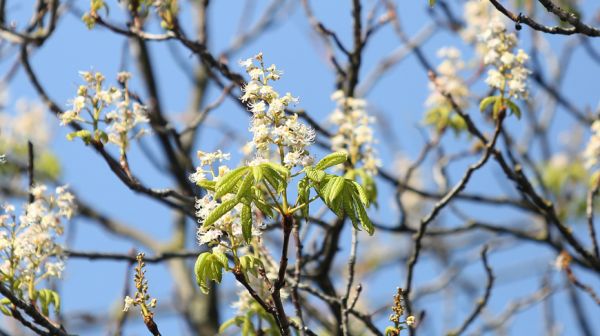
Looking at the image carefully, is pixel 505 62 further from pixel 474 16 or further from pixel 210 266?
pixel 474 16

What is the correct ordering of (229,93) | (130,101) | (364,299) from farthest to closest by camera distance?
(364,299)
(229,93)
(130,101)

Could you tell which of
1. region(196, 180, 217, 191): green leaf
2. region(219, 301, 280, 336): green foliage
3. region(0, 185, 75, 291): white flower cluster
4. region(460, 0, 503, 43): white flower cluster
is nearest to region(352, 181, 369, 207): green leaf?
region(196, 180, 217, 191): green leaf

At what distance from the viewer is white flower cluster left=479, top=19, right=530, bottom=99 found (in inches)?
168

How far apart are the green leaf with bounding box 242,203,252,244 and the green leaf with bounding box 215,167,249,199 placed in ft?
0.44

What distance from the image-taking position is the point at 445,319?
7.80 m

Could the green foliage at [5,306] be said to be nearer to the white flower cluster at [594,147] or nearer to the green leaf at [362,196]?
the green leaf at [362,196]

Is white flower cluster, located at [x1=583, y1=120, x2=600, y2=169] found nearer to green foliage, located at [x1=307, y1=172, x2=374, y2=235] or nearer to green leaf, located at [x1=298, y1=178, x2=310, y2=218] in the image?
green foliage, located at [x1=307, y1=172, x2=374, y2=235]

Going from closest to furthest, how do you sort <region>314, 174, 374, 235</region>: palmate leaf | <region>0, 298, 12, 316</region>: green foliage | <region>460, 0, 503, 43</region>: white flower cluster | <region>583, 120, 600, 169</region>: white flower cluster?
<region>314, 174, 374, 235</region>: palmate leaf → <region>0, 298, 12, 316</region>: green foliage → <region>583, 120, 600, 169</region>: white flower cluster → <region>460, 0, 503, 43</region>: white flower cluster

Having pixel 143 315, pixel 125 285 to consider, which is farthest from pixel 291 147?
pixel 125 285

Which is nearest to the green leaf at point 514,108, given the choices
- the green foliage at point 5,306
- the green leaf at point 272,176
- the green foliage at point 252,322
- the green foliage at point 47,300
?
the green foliage at point 252,322

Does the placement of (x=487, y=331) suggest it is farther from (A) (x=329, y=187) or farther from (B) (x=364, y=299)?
(B) (x=364, y=299)

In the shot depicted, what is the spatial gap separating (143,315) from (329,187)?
74 cm

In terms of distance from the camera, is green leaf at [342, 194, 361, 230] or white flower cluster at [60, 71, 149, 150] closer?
green leaf at [342, 194, 361, 230]

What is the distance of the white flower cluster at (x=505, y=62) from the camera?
4.27 metres
